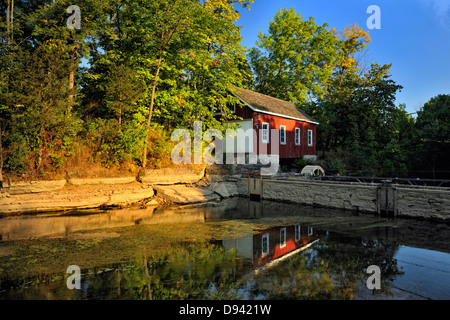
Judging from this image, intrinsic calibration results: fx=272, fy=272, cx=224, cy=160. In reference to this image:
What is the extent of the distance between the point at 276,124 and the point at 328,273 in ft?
66.1

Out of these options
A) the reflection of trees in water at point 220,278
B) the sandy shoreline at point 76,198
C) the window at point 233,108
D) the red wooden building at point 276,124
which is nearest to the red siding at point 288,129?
the red wooden building at point 276,124

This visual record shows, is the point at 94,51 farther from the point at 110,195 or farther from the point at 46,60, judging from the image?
the point at 110,195

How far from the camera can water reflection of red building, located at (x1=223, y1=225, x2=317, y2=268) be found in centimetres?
659

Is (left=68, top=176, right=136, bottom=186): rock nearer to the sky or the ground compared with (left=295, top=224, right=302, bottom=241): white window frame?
nearer to the sky

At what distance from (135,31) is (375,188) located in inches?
648

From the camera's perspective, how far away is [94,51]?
707 inches

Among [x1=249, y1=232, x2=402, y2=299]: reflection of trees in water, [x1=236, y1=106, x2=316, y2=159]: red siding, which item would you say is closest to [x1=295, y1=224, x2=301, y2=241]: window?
[x1=249, y1=232, x2=402, y2=299]: reflection of trees in water

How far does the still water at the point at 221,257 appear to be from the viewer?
15.3 feet

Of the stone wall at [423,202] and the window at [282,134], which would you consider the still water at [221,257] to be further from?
the window at [282,134]

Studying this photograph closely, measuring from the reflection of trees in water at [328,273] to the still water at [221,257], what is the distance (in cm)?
2

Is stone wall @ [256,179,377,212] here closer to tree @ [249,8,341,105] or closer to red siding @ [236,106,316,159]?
red siding @ [236,106,316,159]

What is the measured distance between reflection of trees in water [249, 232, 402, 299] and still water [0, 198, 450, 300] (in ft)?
0.07

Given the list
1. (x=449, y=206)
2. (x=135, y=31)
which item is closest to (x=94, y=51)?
(x=135, y=31)

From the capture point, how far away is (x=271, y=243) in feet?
25.1
